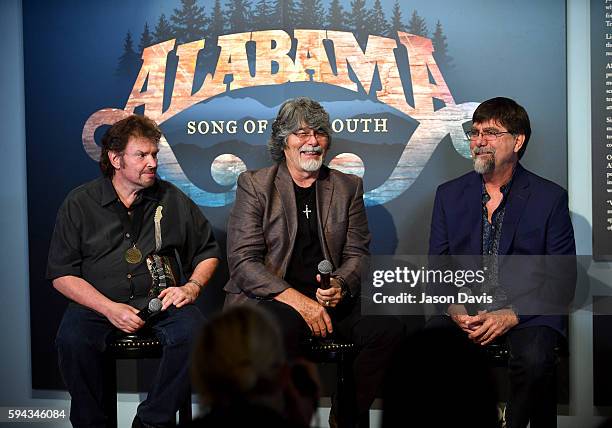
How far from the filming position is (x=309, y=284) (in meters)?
4.43

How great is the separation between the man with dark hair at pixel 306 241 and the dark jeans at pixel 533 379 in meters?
0.56

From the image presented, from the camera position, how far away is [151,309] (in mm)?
4211

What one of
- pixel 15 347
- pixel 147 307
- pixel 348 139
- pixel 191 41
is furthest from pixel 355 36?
pixel 15 347

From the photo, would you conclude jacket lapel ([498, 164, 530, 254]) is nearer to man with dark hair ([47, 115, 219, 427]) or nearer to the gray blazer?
the gray blazer

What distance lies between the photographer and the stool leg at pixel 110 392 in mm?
4199

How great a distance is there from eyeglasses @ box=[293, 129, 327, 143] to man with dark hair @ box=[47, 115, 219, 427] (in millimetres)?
655

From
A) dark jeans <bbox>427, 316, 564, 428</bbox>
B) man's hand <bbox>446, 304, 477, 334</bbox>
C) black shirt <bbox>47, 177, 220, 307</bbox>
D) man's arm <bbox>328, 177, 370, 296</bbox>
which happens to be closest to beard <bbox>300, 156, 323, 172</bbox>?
man's arm <bbox>328, 177, 370, 296</bbox>

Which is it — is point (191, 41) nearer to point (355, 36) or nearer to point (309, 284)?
point (355, 36)

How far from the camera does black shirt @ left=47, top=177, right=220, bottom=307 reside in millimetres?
4387

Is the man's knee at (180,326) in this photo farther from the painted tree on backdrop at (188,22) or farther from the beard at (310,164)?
the painted tree on backdrop at (188,22)

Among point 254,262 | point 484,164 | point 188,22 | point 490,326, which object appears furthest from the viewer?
point 188,22

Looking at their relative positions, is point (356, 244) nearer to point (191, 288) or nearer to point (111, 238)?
point (191, 288)

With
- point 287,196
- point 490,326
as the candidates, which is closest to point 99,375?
point 287,196

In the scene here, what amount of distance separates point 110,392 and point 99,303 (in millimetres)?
423
